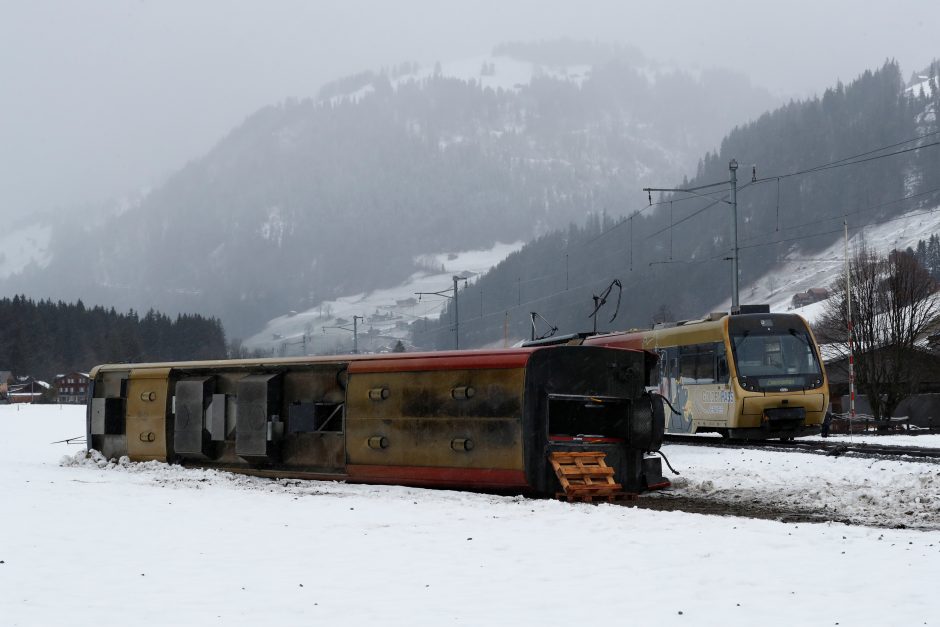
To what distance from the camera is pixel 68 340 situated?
7515 inches

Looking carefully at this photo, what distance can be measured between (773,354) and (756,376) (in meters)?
1.01

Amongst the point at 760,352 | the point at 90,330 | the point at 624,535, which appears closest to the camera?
the point at 624,535

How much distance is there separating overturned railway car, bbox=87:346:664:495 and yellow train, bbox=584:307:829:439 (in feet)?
34.1

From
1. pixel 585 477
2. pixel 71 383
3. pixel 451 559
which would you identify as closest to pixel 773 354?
pixel 585 477

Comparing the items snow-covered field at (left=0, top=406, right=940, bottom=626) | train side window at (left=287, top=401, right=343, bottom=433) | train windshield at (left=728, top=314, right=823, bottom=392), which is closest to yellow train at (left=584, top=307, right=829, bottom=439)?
train windshield at (left=728, top=314, right=823, bottom=392)

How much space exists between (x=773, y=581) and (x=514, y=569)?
7.91 feet

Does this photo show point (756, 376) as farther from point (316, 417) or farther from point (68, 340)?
point (68, 340)

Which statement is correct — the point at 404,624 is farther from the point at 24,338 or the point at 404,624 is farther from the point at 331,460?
the point at 24,338

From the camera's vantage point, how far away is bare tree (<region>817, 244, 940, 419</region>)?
53.9 m

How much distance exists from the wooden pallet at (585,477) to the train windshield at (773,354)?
12194 mm

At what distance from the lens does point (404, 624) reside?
301 inches

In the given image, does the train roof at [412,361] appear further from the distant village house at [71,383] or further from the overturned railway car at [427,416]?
the distant village house at [71,383]

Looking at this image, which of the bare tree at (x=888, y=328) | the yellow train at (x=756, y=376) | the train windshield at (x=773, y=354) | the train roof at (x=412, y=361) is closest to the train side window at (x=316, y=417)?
the train roof at (x=412, y=361)

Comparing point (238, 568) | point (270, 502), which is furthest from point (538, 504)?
point (238, 568)
